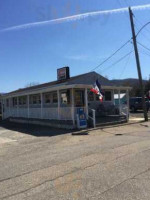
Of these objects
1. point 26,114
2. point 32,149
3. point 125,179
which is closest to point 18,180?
point 125,179

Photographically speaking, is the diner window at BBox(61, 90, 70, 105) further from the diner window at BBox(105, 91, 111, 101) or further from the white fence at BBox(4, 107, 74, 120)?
the diner window at BBox(105, 91, 111, 101)

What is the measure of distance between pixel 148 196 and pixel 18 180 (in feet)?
10.1

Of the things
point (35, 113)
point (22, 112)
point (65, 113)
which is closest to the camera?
point (65, 113)

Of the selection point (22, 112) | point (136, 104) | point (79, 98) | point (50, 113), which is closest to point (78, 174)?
point (50, 113)

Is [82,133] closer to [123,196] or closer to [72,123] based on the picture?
[72,123]

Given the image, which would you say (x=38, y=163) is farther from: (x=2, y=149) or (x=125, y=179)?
(x=2, y=149)

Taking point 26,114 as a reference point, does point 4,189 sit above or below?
below

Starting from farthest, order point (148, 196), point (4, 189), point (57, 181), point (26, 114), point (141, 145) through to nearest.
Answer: point (26, 114) < point (141, 145) < point (57, 181) < point (4, 189) < point (148, 196)

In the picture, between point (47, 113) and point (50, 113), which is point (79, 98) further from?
point (47, 113)

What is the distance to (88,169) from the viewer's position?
7227 millimetres

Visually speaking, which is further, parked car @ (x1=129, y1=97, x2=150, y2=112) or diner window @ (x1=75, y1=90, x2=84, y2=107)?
parked car @ (x1=129, y1=97, x2=150, y2=112)

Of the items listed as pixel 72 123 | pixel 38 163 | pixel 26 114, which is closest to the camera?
pixel 38 163

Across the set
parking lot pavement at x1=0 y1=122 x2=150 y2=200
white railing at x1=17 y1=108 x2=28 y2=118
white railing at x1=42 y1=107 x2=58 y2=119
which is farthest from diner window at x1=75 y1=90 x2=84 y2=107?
parking lot pavement at x1=0 y1=122 x2=150 y2=200

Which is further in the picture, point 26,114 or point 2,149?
point 26,114
